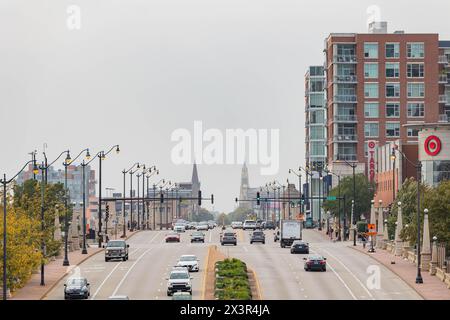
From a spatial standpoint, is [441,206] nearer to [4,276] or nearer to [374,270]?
[374,270]

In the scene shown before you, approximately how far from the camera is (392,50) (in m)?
187

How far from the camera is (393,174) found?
139375 millimetres

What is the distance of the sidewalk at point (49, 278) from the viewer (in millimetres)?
67688

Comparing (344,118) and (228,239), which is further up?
(344,118)

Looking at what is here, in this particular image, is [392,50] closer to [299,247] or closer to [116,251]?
[299,247]

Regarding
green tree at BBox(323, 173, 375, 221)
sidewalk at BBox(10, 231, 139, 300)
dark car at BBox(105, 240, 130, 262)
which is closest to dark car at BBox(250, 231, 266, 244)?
sidewalk at BBox(10, 231, 139, 300)

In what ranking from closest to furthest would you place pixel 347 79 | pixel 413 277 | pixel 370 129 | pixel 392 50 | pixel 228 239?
pixel 413 277 → pixel 228 239 → pixel 392 50 → pixel 370 129 → pixel 347 79

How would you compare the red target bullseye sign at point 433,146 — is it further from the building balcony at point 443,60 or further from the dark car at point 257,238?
the building balcony at point 443,60

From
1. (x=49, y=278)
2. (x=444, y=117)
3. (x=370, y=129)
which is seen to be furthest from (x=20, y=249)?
(x=444, y=117)

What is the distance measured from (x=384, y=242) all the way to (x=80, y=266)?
3465 centimetres

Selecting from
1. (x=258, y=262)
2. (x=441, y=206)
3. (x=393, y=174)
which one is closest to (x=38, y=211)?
(x=258, y=262)

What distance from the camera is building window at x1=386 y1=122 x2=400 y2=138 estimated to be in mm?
186875

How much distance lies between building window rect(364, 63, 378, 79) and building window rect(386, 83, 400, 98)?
268cm

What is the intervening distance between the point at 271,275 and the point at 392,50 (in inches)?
4418
